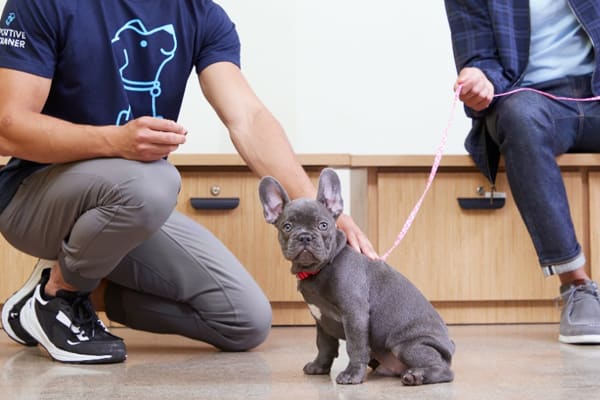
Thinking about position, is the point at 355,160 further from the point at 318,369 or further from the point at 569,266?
the point at 318,369

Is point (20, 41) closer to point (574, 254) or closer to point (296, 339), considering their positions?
point (296, 339)

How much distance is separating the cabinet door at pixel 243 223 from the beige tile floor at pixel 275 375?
0.98ft

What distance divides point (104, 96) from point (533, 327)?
1.29 m

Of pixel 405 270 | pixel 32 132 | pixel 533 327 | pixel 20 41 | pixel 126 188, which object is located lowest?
pixel 533 327

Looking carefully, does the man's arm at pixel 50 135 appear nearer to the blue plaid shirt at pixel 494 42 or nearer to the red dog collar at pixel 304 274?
the red dog collar at pixel 304 274

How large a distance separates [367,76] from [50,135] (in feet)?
5.01

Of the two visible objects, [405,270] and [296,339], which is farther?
[405,270]

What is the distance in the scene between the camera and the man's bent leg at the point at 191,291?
1853mm

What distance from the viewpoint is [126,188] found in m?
1.57

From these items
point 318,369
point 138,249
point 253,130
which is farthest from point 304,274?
point 138,249

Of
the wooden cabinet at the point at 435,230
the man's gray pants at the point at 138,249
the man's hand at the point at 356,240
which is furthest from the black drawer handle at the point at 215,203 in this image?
the man's hand at the point at 356,240

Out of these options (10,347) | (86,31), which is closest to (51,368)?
(10,347)

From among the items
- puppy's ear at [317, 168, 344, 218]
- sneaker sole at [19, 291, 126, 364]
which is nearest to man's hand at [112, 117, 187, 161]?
puppy's ear at [317, 168, 344, 218]

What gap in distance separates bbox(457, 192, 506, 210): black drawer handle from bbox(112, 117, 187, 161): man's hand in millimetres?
1022
